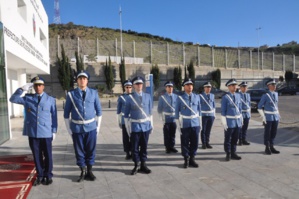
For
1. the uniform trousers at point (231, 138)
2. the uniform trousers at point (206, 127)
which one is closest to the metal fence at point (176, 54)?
the uniform trousers at point (206, 127)

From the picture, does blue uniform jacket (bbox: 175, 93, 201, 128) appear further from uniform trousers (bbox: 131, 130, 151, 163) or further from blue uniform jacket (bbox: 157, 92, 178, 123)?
blue uniform jacket (bbox: 157, 92, 178, 123)

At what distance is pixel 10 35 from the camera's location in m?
9.80

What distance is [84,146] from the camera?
199 inches

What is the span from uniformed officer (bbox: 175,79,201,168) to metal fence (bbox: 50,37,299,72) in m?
30.2

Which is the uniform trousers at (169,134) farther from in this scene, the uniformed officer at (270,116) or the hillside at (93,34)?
the hillside at (93,34)

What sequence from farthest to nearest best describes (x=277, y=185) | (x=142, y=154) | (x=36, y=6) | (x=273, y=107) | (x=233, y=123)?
(x=36, y=6) < (x=273, y=107) < (x=233, y=123) < (x=142, y=154) < (x=277, y=185)

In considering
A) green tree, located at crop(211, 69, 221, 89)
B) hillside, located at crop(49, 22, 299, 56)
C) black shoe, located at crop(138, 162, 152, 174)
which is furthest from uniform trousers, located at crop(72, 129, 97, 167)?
hillside, located at crop(49, 22, 299, 56)

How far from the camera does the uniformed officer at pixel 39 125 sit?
4.91m

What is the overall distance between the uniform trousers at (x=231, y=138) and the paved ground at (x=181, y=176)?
30 cm

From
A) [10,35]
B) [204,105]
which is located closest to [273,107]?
[204,105]

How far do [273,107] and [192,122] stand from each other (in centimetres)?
230

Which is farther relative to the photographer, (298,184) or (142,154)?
(142,154)

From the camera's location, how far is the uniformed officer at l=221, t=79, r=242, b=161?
6203 mm

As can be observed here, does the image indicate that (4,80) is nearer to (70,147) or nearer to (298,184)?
(70,147)
